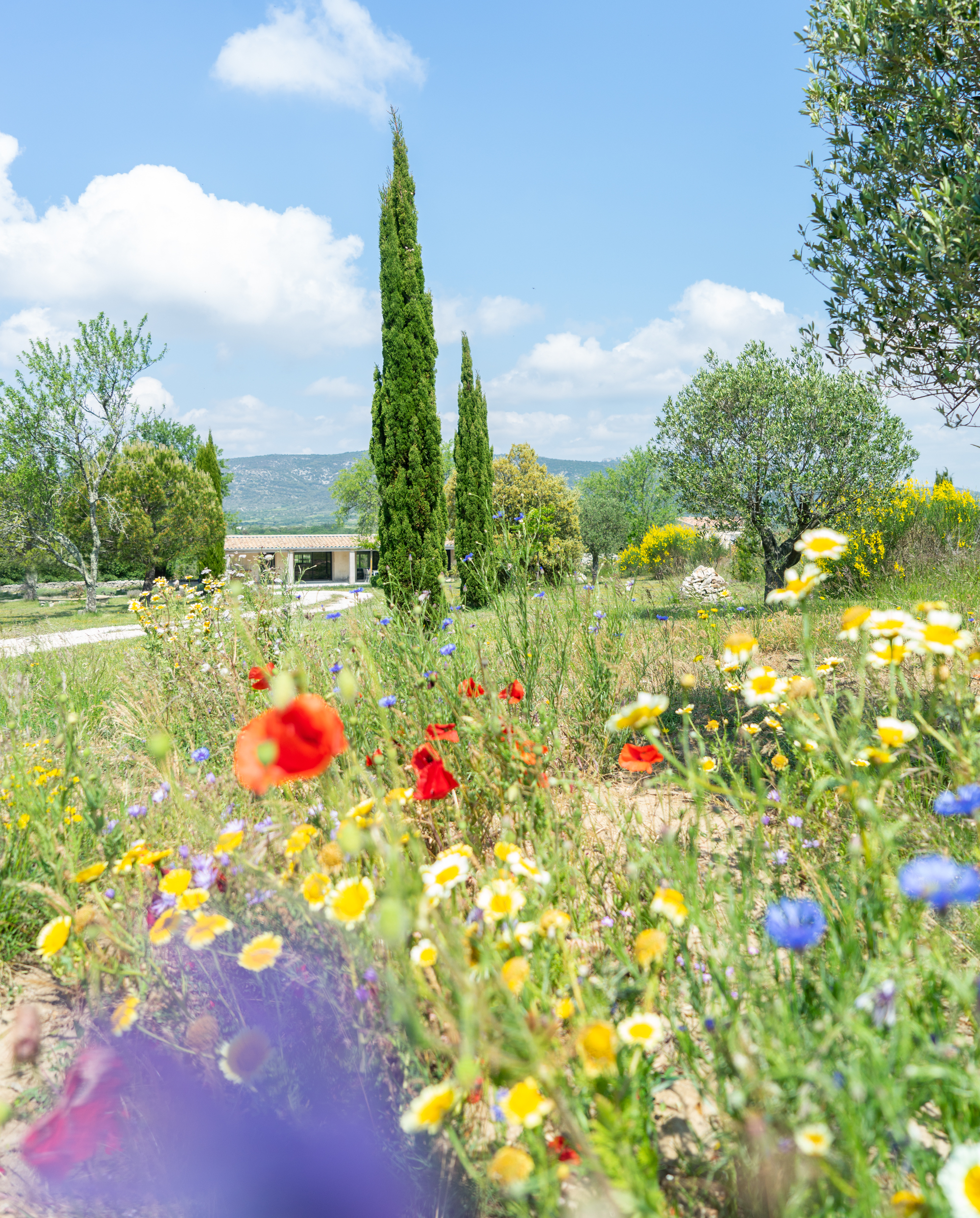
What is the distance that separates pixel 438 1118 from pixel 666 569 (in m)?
21.9

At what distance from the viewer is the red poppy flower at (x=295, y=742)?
0.97m

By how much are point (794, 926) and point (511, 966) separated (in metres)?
0.43

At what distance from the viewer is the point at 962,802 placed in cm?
111

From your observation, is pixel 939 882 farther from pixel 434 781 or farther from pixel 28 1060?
pixel 28 1060

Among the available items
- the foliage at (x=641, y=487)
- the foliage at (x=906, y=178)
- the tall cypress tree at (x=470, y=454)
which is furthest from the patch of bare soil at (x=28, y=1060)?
the foliage at (x=641, y=487)

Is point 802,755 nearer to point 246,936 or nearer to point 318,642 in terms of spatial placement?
point 246,936

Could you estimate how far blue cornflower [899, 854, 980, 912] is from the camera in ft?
2.73

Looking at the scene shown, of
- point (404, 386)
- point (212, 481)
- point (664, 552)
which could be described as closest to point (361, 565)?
point (212, 481)

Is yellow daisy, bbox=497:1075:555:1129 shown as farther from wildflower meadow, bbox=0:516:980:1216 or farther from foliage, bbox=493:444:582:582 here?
foliage, bbox=493:444:582:582

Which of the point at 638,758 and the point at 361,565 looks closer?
the point at 638,758

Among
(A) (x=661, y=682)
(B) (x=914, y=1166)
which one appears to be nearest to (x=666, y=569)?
(A) (x=661, y=682)

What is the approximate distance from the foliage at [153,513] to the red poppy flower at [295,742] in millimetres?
23822

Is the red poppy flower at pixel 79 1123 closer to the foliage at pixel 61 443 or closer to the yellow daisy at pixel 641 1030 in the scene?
the yellow daisy at pixel 641 1030

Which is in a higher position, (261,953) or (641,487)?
(641,487)
